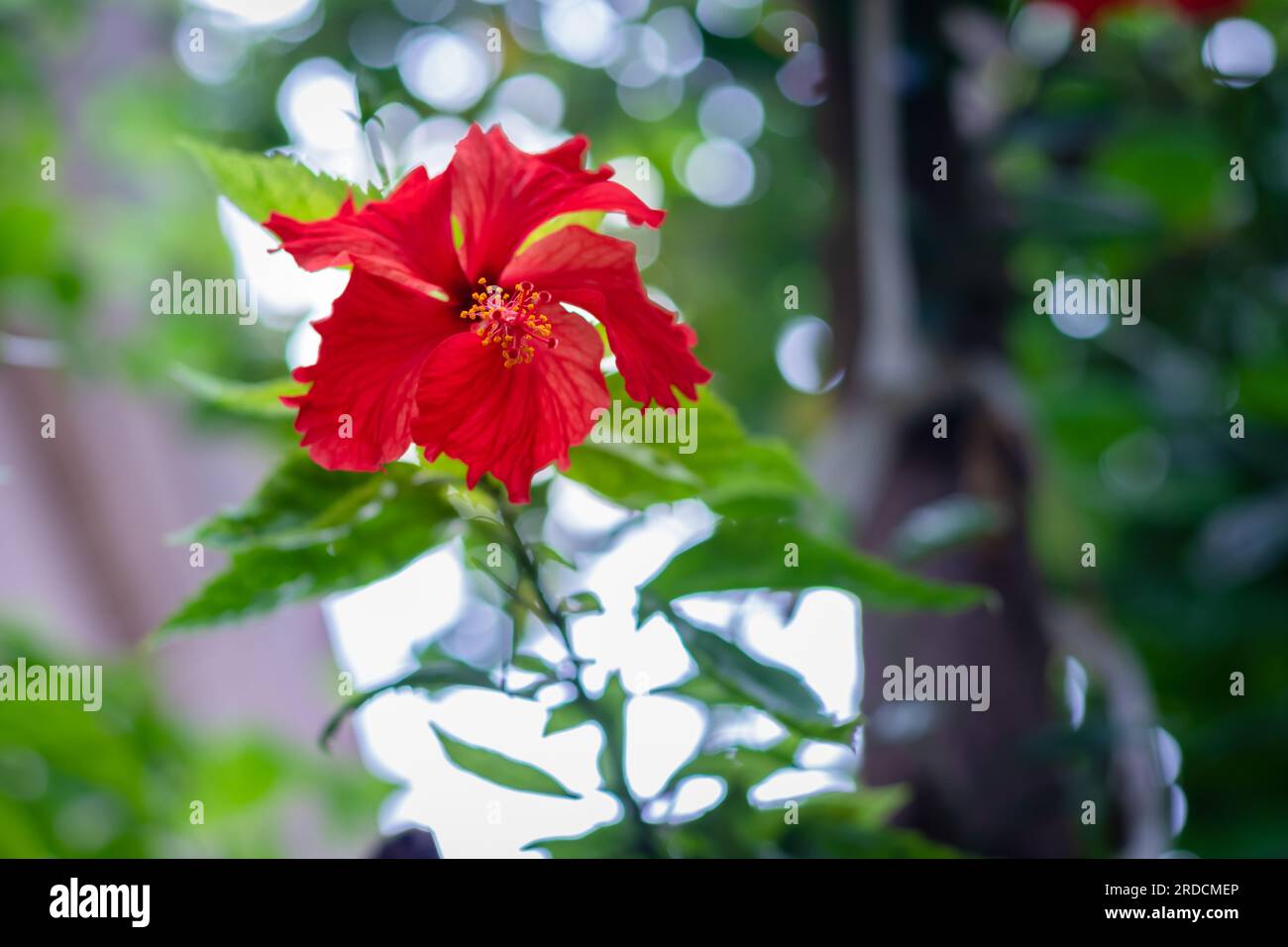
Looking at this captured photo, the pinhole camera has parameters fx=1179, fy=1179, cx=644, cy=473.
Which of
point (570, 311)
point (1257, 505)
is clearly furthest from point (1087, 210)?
point (570, 311)

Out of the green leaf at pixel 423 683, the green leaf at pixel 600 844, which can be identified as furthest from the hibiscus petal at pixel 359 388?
the green leaf at pixel 600 844

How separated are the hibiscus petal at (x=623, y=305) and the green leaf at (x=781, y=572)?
0.33 ft

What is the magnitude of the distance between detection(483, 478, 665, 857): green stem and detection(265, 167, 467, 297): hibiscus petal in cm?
10

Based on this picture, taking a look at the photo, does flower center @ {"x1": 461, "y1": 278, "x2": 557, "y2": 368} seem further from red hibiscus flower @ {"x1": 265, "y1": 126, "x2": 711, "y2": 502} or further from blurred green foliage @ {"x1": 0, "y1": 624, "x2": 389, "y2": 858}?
blurred green foliage @ {"x1": 0, "y1": 624, "x2": 389, "y2": 858}

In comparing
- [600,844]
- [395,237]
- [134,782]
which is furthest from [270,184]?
[134,782]

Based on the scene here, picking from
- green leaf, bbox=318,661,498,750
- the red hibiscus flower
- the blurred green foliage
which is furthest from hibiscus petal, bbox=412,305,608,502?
the blurred green foliage

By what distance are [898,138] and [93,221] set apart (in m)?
1.39

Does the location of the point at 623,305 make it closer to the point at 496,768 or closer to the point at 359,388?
the point at 359,388

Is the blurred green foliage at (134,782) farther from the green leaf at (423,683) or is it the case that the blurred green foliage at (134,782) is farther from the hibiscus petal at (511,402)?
the hibiscus petal at (511,402)

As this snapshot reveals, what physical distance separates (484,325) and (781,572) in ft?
0.58

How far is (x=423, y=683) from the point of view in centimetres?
50

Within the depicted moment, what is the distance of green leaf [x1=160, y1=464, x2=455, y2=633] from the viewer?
1.58ft
